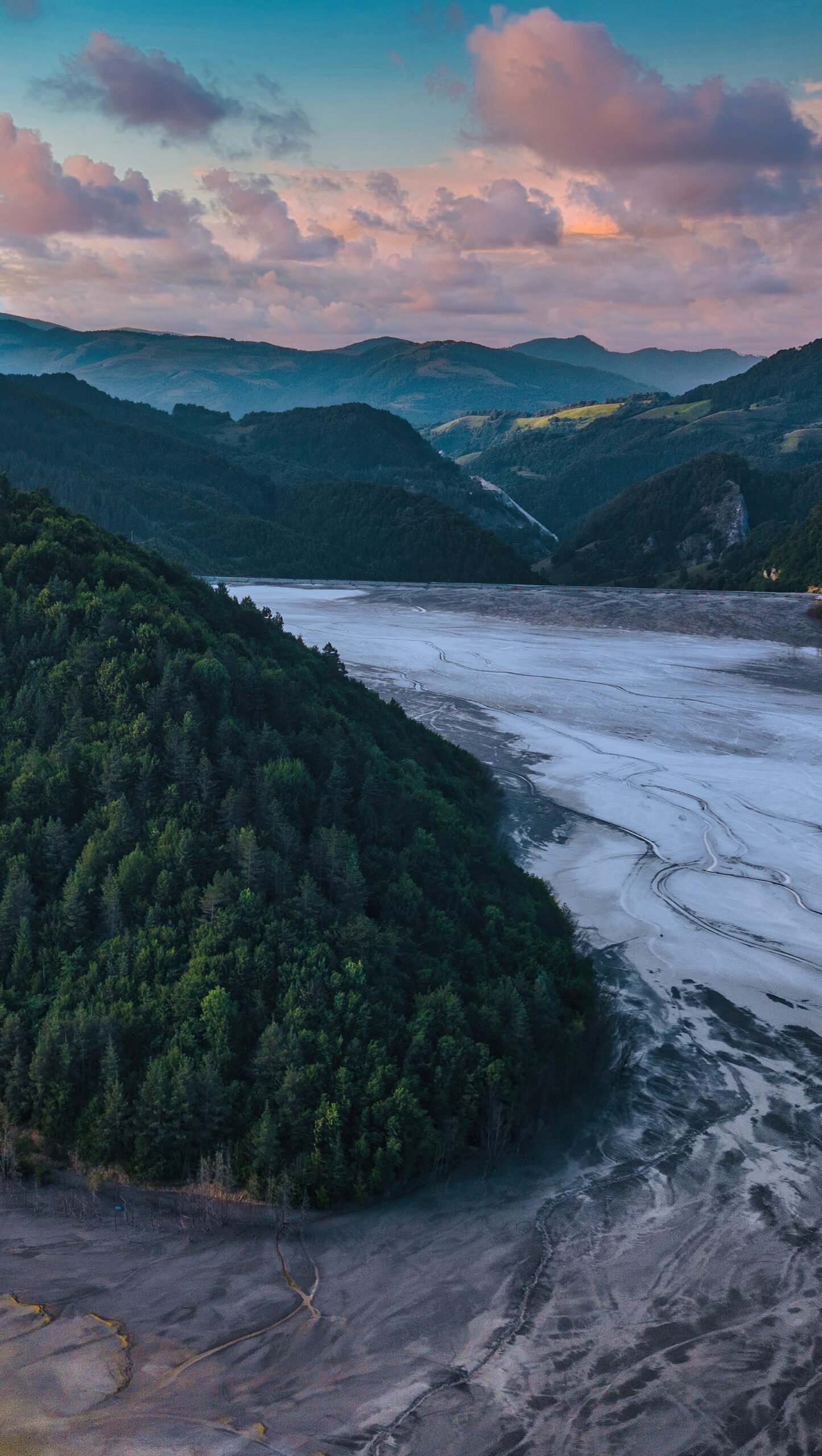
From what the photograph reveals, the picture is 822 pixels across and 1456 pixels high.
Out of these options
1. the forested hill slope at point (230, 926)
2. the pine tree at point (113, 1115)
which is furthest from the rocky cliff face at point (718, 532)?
the pine tree at point (113, 1115)

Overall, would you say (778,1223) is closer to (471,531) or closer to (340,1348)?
(340,1348)

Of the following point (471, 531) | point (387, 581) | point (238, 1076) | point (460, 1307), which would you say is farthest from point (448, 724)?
point (471, 531)

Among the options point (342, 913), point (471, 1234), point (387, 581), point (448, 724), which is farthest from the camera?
point (387, 581)

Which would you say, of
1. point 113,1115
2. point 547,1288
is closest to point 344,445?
point 113,1115

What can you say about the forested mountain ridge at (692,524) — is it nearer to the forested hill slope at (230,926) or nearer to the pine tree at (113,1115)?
the forested hill slope at (230,926)

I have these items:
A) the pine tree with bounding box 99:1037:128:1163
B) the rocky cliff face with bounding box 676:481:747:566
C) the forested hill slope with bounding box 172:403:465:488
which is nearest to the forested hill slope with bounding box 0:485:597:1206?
the pine tree with bounding box 99:1037:128:1163

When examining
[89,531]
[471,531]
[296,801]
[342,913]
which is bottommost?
[342,913]
